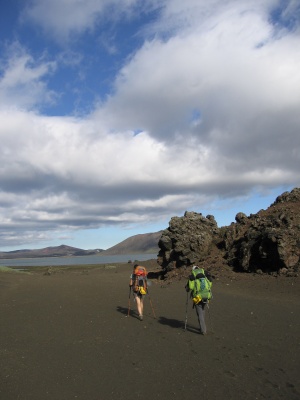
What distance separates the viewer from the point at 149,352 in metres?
8.92

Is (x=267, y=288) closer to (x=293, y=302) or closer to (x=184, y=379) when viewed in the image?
(x=293, y=302)

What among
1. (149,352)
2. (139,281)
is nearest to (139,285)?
(139,281)

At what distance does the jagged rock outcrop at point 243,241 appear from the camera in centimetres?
2162

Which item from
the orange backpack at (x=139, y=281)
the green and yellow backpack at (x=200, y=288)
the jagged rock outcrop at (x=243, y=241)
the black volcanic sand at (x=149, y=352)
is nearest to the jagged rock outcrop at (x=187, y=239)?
the jagged rock outcrop at (x=243, y=241)

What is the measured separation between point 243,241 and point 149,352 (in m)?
17.9

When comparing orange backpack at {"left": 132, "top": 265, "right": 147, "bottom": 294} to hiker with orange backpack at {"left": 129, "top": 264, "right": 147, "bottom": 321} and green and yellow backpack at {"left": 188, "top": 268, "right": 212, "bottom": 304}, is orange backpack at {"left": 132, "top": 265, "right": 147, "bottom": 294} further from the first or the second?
green and yellow backpack at {"left": 188, "top": 268, "right": 212, "bottom": 304}

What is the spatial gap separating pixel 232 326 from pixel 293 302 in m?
5.44

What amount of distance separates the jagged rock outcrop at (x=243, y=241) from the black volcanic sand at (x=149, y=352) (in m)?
5.77

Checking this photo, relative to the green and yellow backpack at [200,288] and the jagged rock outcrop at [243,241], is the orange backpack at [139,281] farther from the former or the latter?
the jagged rock outcrop at [243,241]

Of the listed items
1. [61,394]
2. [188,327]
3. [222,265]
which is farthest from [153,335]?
[222,265]

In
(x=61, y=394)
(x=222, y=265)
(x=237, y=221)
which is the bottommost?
(x=61, y=394)

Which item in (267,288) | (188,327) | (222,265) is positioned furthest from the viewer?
(222,265)

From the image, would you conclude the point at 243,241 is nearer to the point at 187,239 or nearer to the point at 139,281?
the point at 187,239

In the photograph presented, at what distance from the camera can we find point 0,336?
10703mm
